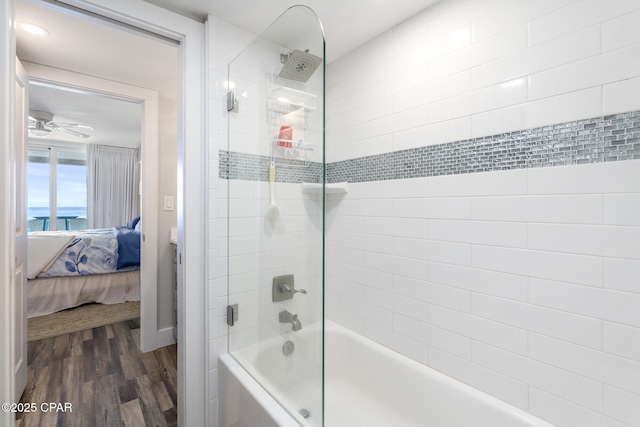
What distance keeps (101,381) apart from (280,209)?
211 cm

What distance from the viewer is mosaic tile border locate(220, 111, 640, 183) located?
3.18 feet

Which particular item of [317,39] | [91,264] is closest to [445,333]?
[317,39]

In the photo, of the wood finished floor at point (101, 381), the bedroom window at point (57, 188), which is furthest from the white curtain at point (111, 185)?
the wood finished floor at point (101, 381)

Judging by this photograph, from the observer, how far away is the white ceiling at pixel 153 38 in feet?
4.94

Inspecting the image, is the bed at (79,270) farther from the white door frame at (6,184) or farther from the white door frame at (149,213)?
the white door frame at (6,184)

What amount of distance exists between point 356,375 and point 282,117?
158 centimetres

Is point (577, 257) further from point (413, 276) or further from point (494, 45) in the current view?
point (494, 45)

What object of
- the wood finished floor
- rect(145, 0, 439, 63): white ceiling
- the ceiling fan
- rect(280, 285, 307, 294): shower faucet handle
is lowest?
the wood finished floor

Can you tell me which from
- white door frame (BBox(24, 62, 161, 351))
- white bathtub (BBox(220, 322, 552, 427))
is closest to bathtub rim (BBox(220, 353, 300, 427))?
white bathtub (BBox(220, 322, 552, 427))

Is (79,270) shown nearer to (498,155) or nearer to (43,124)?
(43,124)

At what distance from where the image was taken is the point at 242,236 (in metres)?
1.58

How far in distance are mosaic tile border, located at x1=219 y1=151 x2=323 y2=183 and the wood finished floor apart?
1615 mm

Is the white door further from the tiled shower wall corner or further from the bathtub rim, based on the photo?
the bathtub rim

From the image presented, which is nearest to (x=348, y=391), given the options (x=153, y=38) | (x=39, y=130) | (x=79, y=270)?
(x=153, y=38)
